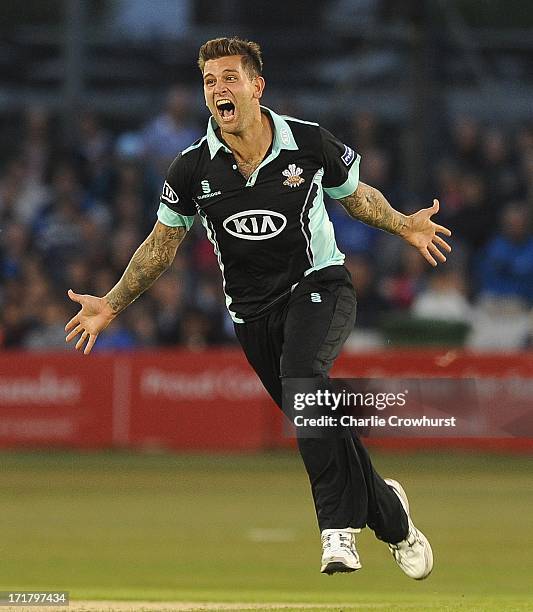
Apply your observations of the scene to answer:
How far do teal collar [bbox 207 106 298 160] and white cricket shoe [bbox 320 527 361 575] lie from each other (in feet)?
5.47

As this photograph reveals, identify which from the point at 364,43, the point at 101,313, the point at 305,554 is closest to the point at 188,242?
the point at 364,43

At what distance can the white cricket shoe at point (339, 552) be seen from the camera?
693 centimetres

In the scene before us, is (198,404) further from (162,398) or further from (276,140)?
(276,140)

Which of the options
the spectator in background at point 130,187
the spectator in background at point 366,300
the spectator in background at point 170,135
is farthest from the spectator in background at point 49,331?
the spectator in background at point 366,300

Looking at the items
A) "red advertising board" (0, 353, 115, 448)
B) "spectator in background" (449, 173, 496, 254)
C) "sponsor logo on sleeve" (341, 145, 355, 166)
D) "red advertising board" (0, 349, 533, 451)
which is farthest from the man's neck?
"spectator in background" (449, 173, 496, 254)

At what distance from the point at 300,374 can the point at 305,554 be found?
146 inches

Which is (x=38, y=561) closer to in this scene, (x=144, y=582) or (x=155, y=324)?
(x=144, y=582)

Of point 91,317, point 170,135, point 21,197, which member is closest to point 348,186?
point 91,317

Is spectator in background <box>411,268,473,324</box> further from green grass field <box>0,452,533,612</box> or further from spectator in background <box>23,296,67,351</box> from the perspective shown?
spectator in background <box>23,296,67,351</box>

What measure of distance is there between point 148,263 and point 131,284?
5.3 inches

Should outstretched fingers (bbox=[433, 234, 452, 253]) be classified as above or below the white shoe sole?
above

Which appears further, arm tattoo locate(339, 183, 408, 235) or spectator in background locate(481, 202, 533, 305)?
spectator in background locate(481, 202, 533, 305)

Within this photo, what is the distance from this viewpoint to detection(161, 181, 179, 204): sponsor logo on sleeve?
24.1 ft

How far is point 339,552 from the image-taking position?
22.8ft
